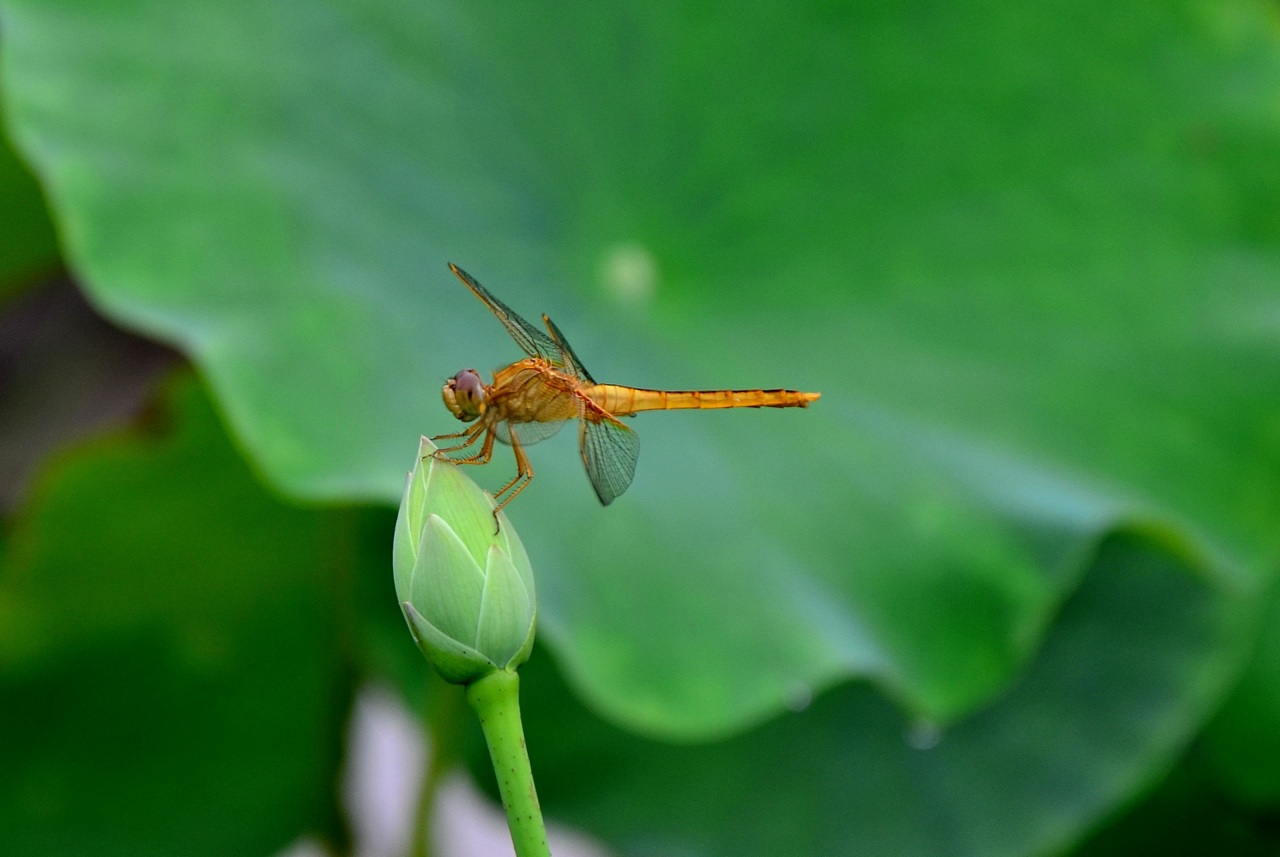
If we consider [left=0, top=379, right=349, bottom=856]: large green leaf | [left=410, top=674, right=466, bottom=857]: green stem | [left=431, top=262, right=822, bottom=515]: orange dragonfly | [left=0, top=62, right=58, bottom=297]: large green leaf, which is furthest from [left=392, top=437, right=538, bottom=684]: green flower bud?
[left=0, top=62, right=58, bottom=297]: large green leaf

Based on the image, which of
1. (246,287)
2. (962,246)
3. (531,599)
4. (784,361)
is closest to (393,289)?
(246,287)

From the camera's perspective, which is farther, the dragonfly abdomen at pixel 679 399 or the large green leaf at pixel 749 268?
the large green leaf at pixel 749 268

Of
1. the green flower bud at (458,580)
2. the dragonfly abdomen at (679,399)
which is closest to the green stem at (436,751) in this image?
the dragonfly abdomen at (679,399)

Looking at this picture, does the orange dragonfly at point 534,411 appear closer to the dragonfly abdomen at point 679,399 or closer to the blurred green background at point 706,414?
the dragonfly abdomen at point 679,399

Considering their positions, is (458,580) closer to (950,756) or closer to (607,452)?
(607,452)

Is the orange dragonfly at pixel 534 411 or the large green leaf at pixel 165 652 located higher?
the orange dragonfly at pixel 534 411

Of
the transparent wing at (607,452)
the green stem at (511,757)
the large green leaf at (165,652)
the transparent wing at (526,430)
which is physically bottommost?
the large green leaf at (165,652)
